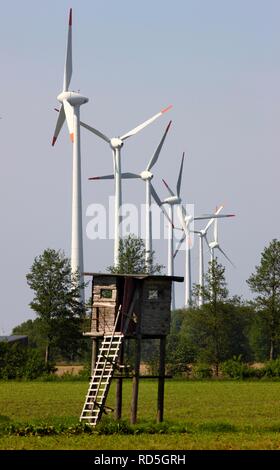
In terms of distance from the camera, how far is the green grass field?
32781 mm

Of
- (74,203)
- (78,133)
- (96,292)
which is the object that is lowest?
(96,292)

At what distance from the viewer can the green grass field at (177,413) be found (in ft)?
108

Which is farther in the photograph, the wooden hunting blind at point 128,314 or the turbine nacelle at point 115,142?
the turbine nacelle at point 115,142

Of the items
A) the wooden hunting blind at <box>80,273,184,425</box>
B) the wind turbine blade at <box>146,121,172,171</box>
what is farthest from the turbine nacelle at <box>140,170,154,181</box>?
the wooden hunting blind at <box>80,273,184,425</box>

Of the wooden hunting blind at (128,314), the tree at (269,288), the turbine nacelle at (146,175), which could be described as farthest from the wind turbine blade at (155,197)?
the wooden hunting blind at (128,314)

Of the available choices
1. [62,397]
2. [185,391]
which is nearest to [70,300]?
[185,391]

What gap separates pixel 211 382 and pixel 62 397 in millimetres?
26473

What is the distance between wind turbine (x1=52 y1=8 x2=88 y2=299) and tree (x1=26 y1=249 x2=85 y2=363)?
8.28 meters

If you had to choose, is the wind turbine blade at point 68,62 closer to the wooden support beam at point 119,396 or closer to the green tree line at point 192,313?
the green tree line at point 192,313

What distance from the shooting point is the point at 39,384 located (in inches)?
3408

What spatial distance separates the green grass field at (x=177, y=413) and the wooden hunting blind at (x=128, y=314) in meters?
2.05

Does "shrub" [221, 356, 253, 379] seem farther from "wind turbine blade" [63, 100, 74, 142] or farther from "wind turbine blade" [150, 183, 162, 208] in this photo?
"wind turbine blade" [150, 183, 162, 208]

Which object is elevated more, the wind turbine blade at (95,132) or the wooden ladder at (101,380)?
the wind turbine blade at (95,132)
